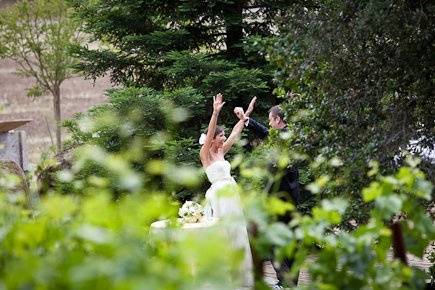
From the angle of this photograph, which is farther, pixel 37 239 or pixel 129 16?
pixel 129 16

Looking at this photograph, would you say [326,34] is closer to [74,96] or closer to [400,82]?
[400,82]

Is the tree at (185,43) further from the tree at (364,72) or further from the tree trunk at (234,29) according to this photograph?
the tree at (364,72)

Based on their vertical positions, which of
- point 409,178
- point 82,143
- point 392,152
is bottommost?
point 409,178

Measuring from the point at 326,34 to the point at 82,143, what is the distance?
7.43m

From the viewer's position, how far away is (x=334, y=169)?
7.05 m

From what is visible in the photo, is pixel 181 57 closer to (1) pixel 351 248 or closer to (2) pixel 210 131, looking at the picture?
(2) pixel 210 131

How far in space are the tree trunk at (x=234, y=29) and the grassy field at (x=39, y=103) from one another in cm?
1083

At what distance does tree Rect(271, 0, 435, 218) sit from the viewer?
21.8 feet

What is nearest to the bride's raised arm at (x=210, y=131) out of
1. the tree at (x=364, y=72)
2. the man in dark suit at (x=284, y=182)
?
the man in dark suit at (x=284, y=182)

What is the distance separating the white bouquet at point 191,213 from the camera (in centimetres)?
993

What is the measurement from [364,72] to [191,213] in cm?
348

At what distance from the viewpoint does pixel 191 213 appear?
32.7ft

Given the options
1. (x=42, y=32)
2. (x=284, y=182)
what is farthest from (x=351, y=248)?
(x=42, y=32)

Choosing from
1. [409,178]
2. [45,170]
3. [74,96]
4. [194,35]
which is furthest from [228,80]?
[74,96]
